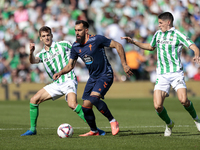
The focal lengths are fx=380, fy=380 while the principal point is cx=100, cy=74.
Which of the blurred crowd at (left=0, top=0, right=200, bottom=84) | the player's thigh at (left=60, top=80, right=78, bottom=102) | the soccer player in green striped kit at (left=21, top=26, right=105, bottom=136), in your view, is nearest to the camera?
the soccer player in green striped kit at (left=21, top=26, right=105, bottom=136)

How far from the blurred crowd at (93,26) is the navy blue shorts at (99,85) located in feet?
34.0

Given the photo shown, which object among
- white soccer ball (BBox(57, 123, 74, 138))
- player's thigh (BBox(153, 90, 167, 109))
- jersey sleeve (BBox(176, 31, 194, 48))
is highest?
jersey sleeve (BBox(176, 31, 194, 48))

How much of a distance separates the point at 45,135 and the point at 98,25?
11.8 metres

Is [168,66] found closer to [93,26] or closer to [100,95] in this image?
[100,95]

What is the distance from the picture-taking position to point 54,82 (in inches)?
304

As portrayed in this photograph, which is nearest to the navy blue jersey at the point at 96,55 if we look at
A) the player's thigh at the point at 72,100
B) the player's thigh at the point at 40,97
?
the player's thigh at the point at 72,100

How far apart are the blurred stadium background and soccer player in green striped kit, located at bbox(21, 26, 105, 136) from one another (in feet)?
30.9

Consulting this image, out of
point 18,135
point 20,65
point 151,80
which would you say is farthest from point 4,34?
point 18,135

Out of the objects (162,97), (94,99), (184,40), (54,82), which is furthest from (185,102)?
(54,82)

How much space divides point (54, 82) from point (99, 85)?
142 cm

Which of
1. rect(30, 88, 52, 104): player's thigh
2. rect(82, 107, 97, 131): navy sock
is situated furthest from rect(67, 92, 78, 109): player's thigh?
rect(82, 107, 97, 131): navy sock

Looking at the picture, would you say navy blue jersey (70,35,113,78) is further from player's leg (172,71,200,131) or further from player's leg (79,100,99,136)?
player's leg (172,71,200,131)

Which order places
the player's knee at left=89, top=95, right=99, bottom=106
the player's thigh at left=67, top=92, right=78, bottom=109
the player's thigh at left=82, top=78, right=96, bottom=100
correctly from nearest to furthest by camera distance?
the player's knee at left=89, top=95, right=99, bottom=106
the player's thigh at left=82, top=78, right=96, bottom=100
the player's thigh at left=67, top=92, right=78, bottom=109

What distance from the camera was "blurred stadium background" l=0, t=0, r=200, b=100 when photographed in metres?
17.6
